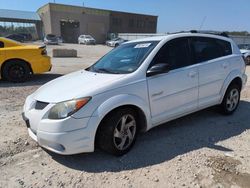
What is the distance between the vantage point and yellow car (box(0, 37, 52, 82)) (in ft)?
28.5

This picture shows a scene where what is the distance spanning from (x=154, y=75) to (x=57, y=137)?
5.41 feet

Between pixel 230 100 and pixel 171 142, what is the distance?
78.5 inches

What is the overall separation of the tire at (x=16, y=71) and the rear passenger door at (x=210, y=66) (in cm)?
627

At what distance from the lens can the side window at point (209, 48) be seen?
473 centimetres

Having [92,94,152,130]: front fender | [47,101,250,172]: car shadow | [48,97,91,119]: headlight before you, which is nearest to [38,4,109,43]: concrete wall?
[47,101,250,172]: car shadow

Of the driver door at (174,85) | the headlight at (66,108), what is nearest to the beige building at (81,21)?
the driver door at (174,85)

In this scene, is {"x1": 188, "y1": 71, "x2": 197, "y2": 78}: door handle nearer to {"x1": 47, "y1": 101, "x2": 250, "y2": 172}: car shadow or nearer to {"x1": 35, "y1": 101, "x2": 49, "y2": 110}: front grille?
{"x1": 47, "y1": 101, "x2": 250, "y2": 172}: car shadow

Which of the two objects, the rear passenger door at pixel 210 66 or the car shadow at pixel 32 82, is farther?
the car shadow at pixel 32 82

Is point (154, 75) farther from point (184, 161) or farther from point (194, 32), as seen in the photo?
point (194, 32)

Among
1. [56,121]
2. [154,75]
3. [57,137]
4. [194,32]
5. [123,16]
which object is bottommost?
[57,137]

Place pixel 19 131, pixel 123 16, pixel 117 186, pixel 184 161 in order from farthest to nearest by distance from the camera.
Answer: pixel 123 16
pixel 19 131
pixel 184 161
pixel 117 186

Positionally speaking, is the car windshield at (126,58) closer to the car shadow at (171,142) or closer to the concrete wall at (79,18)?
the car shadow at (171,142)

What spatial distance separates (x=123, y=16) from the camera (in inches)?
2630

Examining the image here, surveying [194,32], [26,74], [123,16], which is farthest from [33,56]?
[123,16]
